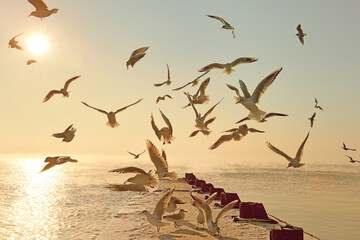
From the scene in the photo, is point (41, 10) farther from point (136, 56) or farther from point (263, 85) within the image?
point (263, 85)

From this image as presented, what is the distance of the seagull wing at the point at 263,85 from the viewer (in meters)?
8.45

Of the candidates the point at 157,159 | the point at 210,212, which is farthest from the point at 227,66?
Result: the point at 210,212

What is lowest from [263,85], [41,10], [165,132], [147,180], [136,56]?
[147,180]

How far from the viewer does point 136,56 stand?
1019cm

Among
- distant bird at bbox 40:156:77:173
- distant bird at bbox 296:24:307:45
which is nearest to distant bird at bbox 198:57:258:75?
distant bird at bbox 296:24:307:45

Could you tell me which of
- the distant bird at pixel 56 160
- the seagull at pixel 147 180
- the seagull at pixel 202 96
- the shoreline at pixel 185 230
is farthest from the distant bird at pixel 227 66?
the shoreline at pixel 185 230

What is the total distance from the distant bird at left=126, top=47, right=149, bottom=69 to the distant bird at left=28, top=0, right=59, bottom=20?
2.25m

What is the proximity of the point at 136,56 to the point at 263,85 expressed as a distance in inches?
139

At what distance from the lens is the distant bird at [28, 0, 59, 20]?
27.5 ft

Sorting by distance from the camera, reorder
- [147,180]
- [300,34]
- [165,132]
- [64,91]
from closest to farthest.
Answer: [147,180] → [165,132] → [64,91] → [300,34]

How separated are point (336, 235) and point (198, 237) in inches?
577

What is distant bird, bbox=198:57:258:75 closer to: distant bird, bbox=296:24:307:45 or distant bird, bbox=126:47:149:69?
distant bird, bbox=126:47:149:69

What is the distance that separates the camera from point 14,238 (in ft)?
53.2

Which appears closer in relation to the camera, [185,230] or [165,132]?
[165,132]
